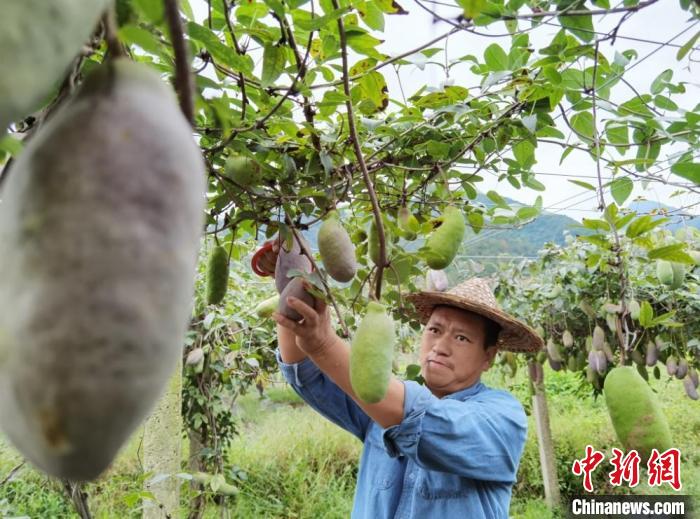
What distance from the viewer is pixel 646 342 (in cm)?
354

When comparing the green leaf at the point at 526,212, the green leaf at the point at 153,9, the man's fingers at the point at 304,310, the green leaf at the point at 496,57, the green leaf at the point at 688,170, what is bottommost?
the green leaf at the point at 153,9

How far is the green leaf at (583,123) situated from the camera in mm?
1220

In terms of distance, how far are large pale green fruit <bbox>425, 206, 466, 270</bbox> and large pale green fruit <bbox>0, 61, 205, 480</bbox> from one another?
0.74 m

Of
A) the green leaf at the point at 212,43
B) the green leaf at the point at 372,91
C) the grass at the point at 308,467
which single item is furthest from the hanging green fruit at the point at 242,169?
the grass at the point at 308,467

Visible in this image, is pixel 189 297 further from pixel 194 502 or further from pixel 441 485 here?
pixel 194 502

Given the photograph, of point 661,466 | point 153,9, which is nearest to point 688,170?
point 153,9

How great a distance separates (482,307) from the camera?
5.97 feet

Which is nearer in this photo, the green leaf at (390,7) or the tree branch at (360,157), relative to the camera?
the tree branch at (360,157)

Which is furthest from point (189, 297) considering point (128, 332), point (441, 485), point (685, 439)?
point (685, 439)

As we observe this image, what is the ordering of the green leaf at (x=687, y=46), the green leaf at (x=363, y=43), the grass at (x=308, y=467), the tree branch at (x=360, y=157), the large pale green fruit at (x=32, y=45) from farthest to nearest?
the grass at (x=308, y=467) → the green leaf at (x=363, y=43) → the green leaf at (x=687, y=46) → the tree branch at (x=360, y=157) → the large pale green fruit at (x=32, y=45)

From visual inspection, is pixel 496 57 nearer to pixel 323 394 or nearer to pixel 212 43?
pixel 212 43

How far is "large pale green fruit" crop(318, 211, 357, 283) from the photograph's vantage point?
90 centimetres

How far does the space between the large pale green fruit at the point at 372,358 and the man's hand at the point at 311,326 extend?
415 mm

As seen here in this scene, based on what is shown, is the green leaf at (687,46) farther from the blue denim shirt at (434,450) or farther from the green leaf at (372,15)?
the blue denim shirt at (434,450)
